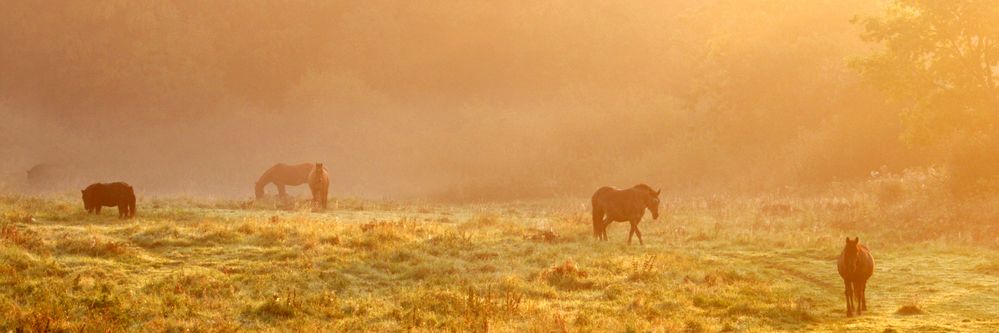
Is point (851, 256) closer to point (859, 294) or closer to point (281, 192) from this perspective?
point (859, 294)

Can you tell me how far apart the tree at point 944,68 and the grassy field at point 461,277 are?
4.12 meters

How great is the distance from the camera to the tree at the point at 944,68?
31328 mm

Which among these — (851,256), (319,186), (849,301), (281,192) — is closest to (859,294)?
(849,301)

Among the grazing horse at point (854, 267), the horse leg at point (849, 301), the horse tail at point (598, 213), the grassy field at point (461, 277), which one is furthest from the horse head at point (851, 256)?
the horse tail at point (598, 213)

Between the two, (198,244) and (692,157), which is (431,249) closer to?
(198,244)

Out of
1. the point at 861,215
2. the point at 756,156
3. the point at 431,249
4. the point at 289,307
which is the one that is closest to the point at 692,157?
the point at 756,156

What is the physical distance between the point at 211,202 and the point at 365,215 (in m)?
8.60

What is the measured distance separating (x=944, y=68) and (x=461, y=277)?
2427 centimetres

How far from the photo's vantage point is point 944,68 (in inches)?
1265

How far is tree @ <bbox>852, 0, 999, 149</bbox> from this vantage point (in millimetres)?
31328

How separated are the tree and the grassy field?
4120 mm

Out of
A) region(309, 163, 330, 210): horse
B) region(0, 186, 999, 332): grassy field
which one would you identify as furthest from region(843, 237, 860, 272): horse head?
region(309, 163, 330, 210): horse

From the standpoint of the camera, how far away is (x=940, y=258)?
23391 mm

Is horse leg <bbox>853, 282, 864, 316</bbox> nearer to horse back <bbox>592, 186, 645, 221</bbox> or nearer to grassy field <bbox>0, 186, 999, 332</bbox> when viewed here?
grassy field <bbox>0, 186, 999, 332</bbox>
